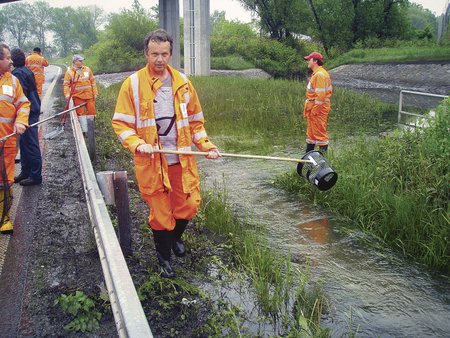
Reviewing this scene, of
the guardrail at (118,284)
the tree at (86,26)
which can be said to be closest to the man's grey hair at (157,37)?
the guardrail at (118,284)

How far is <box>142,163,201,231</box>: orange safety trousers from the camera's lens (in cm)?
407

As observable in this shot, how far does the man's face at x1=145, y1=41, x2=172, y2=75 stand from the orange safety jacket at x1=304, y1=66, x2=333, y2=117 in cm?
465

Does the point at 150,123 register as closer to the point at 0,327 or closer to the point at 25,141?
the point at 0,327

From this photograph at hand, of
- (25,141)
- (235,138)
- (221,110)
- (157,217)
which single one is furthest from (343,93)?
(157,217)

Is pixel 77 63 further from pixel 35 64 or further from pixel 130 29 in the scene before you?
pixel 130 29

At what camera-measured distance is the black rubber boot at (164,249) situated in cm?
423

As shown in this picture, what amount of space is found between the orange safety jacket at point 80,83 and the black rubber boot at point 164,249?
22.2 feet

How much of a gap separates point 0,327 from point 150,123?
1822 millimetres

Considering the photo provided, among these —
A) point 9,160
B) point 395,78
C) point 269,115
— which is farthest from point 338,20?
point 9,160

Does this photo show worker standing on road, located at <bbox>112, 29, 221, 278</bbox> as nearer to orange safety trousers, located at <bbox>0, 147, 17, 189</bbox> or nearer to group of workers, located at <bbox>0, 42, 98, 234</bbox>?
group of workers, located at <bbox>0, 42, 98, 234</bbox>

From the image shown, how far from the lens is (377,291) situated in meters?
4.53

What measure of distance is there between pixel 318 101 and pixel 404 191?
2724 mm

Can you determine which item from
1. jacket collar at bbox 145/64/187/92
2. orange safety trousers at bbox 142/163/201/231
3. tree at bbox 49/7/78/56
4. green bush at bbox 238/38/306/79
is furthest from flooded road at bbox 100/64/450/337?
tree at bbox 49/7/78/56

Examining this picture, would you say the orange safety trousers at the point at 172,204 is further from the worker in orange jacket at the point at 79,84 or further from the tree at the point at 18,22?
the tree at the point at 18,22
